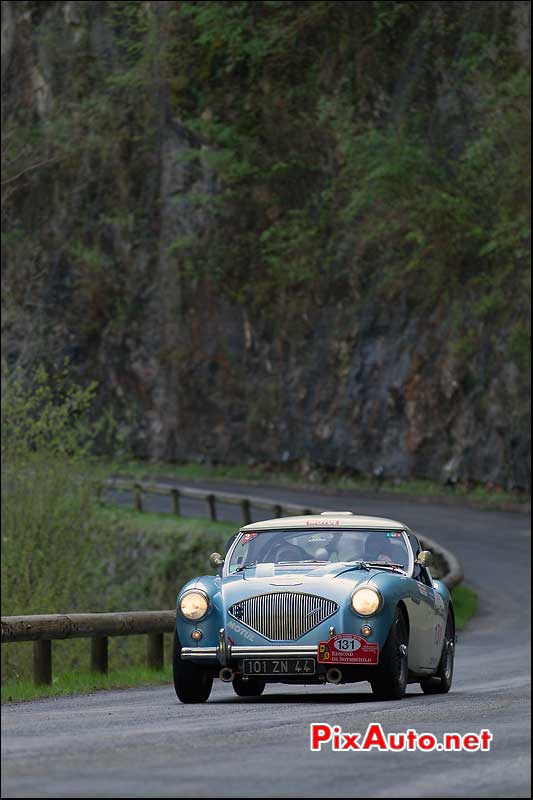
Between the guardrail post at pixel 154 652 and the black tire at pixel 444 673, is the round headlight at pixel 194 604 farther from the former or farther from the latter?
the guardrail post at pixel 154 652

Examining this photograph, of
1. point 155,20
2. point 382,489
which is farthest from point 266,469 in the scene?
point 155,20

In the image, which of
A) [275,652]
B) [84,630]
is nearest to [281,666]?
[275,652]

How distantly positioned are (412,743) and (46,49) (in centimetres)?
6146

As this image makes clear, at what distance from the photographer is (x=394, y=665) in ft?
37.3

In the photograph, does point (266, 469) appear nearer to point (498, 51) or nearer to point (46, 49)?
point (498, 51)

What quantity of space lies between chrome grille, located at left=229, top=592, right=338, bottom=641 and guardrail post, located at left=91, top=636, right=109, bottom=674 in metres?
4.67

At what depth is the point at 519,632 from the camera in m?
23.9

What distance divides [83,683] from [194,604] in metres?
3.94

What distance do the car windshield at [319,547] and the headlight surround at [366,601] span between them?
3.12 ft

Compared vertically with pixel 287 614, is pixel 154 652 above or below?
below

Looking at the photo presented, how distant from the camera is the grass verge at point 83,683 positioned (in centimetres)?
1372

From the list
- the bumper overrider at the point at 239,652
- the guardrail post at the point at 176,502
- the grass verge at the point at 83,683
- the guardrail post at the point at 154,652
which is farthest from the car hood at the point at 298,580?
the guardrail post at the point at 176,502

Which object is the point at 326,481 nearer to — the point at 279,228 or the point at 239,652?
the point at 279,228

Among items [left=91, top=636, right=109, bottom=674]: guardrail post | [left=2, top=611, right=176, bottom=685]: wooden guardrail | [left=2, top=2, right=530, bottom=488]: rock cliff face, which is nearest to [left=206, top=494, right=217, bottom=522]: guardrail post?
[left=2, top=2, right=530, bottom=488]: rock cliff face
